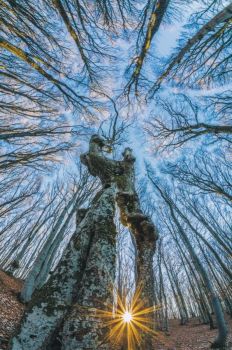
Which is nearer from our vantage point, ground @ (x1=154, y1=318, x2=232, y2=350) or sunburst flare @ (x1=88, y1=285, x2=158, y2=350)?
sunburst flare @ (x1=88, y1=285, x2=158, y2=350)

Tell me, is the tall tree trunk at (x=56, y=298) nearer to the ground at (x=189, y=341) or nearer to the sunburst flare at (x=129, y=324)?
the sunburst flare at (x=129, y=324)

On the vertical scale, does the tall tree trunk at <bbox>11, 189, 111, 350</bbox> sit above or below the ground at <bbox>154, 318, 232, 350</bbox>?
above

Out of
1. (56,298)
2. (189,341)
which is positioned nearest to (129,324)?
(56,298)

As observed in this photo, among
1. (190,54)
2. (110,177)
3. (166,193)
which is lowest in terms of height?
(110,177)

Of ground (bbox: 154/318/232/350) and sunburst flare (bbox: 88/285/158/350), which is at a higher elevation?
sunburst flare (bbox: 88/285/158/350)

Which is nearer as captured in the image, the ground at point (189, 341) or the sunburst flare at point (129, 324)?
the sunburst flare at point (129, 324)

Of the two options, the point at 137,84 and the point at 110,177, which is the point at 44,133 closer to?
the point at 110,177

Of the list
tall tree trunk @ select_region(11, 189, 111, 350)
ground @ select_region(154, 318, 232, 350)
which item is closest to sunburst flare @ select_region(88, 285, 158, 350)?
tall tree trunk @ select_region(11, 189, 111, 350)

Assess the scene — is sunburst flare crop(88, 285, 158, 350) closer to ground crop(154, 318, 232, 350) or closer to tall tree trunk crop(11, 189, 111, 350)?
tall tree trunk crop(11, 189, 111, 350)

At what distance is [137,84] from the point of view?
15.5ft

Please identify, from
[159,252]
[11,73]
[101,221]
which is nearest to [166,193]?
[159,252]

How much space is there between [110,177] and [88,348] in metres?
2.97

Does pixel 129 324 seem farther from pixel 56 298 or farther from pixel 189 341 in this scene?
pixel 189 341

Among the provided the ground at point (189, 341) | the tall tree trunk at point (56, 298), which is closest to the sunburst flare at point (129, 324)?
the tall tree trunk at point (56, 298)
